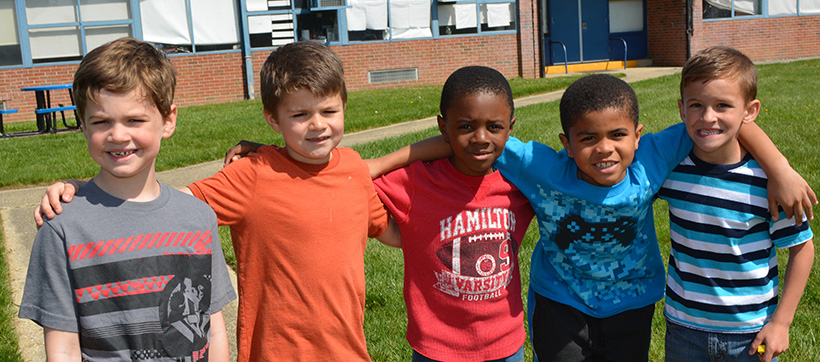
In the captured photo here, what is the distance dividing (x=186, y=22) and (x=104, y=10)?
168 centimetres

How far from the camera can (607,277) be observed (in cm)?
250

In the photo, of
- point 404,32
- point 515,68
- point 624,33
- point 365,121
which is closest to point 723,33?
point 624,33

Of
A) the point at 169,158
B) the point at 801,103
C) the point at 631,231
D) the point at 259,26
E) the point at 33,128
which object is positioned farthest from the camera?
the point at 259,26

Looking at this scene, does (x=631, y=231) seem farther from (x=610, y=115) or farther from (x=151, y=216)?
(x=151, y=216)

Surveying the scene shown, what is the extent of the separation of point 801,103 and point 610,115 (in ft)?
28.3

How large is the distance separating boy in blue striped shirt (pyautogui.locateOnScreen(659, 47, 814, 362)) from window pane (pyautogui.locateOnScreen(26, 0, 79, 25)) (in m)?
14.8

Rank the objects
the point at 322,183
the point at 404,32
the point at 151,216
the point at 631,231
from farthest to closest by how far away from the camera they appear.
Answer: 1. the point at 404,32
2. the point at 631,231
3. the point at 322,183
4. the point at 151,216

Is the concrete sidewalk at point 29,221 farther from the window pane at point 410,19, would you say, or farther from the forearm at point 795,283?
the window pane at point 410,19

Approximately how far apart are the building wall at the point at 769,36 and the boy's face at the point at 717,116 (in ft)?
66.6

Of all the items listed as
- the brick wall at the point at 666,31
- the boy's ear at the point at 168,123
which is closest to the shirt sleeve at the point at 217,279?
the boy's ear at the point at 168,123

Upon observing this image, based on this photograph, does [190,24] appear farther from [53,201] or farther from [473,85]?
[53,201]

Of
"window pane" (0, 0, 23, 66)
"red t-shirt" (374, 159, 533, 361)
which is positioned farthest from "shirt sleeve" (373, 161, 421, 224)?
"window pane" (0, 0, 23, 66)

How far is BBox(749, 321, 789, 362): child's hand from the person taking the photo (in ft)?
7.59

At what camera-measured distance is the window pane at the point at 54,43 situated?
14.3 meters
